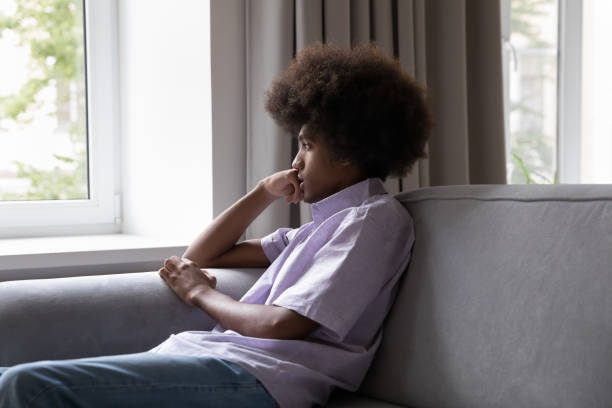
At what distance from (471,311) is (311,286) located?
29cm

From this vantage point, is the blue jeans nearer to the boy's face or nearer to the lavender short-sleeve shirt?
the lavender short-sleeve shirt

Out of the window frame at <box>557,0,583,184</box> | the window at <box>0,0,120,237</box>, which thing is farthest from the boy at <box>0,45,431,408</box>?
the window frame at <box>557,0,583,184</box>

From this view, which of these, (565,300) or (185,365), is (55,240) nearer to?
(185,365)

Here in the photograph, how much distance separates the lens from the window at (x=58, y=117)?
2484mm

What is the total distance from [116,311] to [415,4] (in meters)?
1.30

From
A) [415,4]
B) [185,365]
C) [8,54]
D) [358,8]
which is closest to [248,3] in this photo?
[358,8]

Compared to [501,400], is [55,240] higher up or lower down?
higher up

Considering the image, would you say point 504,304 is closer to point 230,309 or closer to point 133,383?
point 230,309

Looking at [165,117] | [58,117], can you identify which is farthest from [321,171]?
[58,117]

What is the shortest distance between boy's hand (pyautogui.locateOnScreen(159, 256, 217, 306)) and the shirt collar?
302 mm

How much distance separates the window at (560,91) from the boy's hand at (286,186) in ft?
5.47

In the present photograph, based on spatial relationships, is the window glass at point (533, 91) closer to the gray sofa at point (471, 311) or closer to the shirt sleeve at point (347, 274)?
the gray sofa at point (471, 311)

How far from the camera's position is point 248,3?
223 cm

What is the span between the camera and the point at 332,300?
140 centimetres
